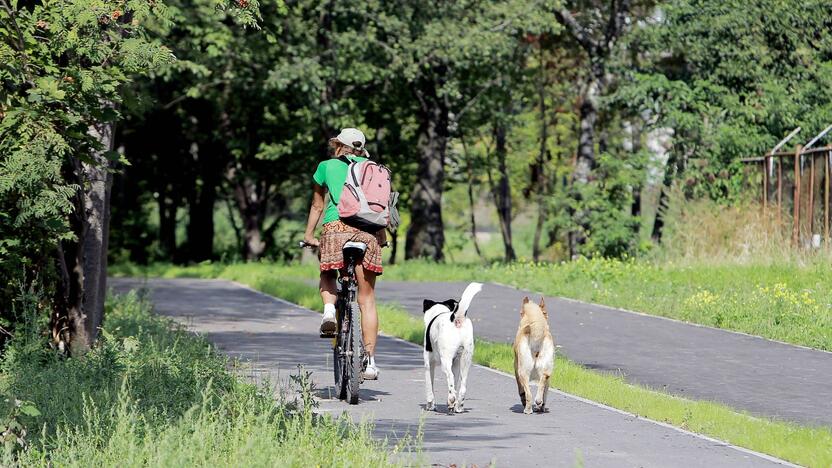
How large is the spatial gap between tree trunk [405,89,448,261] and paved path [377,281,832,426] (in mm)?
17885

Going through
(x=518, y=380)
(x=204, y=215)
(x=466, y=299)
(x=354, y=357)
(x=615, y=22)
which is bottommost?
(x=518, y=380)

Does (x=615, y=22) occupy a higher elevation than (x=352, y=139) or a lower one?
higher

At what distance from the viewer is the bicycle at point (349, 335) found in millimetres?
11125

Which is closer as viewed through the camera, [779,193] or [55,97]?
[55,97]

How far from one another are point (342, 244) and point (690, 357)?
5.11 meters

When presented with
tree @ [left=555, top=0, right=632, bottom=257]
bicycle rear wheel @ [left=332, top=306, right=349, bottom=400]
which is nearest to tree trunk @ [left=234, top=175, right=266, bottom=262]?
tree @ [left=555, top=0, right=632, bottom=257]

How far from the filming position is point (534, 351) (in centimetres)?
1060

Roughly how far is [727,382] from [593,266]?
13.7 metres

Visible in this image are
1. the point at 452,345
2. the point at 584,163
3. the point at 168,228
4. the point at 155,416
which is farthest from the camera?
the point at 168,228

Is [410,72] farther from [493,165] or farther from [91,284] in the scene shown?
[91,284]

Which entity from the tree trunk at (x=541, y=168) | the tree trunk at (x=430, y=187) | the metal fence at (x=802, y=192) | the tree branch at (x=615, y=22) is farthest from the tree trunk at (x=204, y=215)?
the metal fence at (x=802, y=192)

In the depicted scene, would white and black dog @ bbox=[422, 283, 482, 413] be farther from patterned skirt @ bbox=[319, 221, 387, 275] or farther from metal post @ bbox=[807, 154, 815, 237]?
metal post @ bbox=[807, 154, 815, 237]

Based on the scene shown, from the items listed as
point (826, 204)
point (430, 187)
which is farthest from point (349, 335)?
point (430, 187)

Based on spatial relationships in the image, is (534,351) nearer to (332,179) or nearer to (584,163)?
(332,179)
